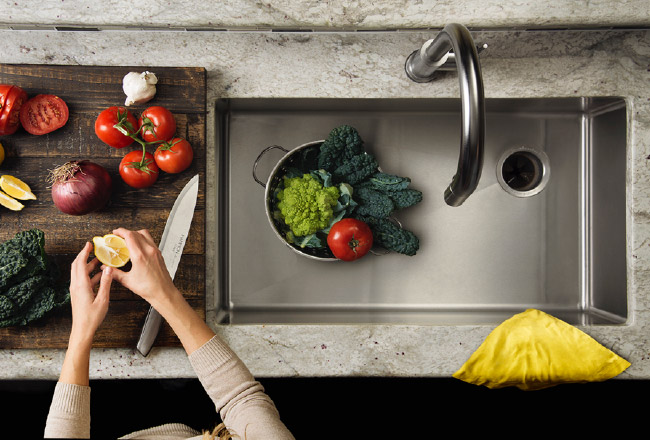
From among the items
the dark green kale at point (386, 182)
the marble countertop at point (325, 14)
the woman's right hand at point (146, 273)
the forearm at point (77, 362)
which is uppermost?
the marble countertop at point (325, 14)

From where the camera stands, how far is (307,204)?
0.91 m

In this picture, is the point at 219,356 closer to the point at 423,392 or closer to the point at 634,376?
the point at 423,392

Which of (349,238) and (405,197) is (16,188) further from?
(405,197)

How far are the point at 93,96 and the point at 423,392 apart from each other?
113cm

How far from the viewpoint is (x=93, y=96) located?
0.85m

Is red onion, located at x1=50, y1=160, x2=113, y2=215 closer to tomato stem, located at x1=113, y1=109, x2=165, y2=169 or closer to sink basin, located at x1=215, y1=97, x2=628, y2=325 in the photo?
tomato stem, located at x1=113, y1=109, x2=165, y2=169

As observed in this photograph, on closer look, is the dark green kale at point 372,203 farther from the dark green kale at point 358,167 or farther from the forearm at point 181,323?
the forearm at point 181,323

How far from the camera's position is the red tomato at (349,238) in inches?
35.7

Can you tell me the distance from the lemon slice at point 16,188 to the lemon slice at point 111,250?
7.3 inches

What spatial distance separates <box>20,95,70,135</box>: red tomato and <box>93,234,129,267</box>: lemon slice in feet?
0.86

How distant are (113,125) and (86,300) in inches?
13.6

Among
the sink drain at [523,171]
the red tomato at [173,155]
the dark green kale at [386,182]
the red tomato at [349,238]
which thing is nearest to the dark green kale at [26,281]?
the red tomato at [173,155]

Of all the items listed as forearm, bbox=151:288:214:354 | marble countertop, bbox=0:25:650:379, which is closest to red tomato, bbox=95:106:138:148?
marble countertop, bbox=0:25:650:379

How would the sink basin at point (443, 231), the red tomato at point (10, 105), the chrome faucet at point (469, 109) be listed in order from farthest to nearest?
1. the sink basin at point (443, 231)
2. the red tomato at point (10, 105)
3. the chrome faucet at point (469, 109)
